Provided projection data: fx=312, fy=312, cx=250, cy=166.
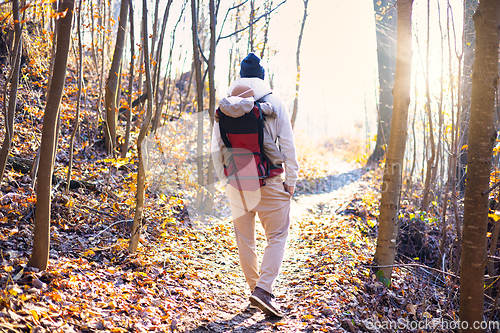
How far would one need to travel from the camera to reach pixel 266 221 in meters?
3.03

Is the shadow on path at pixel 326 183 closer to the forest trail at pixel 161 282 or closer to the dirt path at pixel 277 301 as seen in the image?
the dirt path at pixel 277 301

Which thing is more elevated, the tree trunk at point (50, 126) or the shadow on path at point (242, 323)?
the tree trunk at point (50, 126)

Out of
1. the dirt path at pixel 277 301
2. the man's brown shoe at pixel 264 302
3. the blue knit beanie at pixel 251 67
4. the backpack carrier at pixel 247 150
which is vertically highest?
the blue knit beanie at pixel 251 67

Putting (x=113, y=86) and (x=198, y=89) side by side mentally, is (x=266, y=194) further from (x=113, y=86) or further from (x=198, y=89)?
(x=113, y=86)

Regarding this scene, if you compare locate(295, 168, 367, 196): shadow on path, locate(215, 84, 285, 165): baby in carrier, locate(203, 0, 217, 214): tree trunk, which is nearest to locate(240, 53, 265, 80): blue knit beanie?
locate(215, 84, 285, 165): baby in carrier

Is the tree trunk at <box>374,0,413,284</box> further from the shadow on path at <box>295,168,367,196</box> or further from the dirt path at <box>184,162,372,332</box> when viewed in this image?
the shadow on path at <box>295,168,367,196</box>

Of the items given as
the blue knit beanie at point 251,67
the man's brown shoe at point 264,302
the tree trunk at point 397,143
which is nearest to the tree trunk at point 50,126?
the blue knit beanie at point 251,67

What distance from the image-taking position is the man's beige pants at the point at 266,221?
9.66ft

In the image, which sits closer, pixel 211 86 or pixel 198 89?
pixel 211 86

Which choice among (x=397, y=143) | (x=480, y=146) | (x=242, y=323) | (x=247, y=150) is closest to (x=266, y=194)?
(x=247, y=150)

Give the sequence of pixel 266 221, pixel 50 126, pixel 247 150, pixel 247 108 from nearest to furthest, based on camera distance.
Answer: pixel 50 126
pixel 247 108
pixel 247 150
pixel 266 221

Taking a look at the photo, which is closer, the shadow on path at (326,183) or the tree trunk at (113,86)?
the tree trunk at (113,86)

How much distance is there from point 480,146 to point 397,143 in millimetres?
1408

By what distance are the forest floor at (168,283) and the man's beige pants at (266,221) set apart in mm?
478
